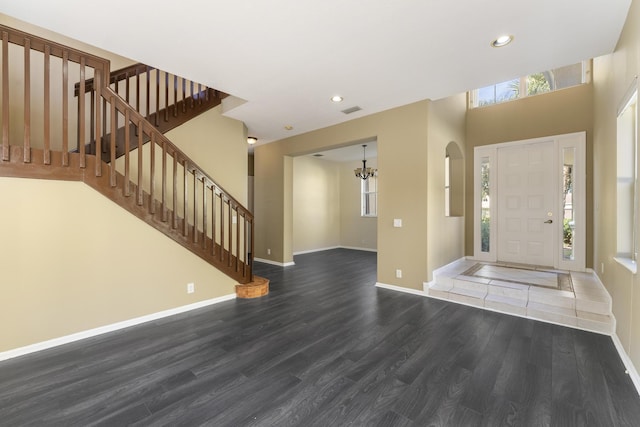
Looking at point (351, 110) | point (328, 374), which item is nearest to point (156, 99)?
point (351, 110)

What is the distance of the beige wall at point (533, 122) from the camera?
4.57m

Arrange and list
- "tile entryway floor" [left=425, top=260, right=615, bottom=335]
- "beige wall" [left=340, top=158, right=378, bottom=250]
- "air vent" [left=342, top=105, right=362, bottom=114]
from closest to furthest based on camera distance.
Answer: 1. "tile entryway floor" [left=425, top=260, right=615, bottom=335]
2. "air vent" [left=342, top=105, right=362, bottom=114]
3. "beige wall" [left=340, top=158, right=378, bottom=250]

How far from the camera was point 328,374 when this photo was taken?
2.18 meters

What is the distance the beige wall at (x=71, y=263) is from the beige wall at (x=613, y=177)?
4514 millimetres

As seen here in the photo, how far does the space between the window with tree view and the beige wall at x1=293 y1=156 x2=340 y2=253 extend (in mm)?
4409

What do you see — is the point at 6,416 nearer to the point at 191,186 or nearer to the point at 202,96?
the point at 191,186


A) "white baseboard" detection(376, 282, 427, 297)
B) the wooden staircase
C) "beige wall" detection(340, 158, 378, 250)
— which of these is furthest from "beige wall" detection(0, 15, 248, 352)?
"beige wall" detection(340, 158, 378, 250)

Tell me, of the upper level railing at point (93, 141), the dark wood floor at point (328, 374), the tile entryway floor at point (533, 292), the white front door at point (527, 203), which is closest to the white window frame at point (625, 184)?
the tile entryway floor at point (533, 292)

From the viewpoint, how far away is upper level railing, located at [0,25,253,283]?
2.54 metres

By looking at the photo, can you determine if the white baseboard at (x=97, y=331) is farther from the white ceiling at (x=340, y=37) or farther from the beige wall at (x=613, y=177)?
the beige wall at (x=613, y=177)

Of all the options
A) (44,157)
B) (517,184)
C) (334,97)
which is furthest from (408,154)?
(44,157)

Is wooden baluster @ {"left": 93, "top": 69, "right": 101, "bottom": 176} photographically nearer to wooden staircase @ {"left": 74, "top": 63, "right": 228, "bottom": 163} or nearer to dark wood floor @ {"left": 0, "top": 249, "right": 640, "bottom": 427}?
wooden staircase @ {"left": 74, "top": 63, "right": 228, "bottom": 163}

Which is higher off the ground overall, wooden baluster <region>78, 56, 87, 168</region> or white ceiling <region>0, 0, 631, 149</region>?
white ceiling <region>0, 0, 631, 149</region>

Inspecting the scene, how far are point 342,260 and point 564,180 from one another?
4596 mm
